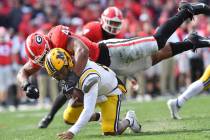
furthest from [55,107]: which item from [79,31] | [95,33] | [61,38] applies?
Result: [79,31]

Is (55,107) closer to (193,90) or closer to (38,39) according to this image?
(38,39)

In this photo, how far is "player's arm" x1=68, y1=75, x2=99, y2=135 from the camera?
6480 mm

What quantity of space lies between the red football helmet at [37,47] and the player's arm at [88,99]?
87 centimetres

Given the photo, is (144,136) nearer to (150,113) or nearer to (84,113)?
(84,113)

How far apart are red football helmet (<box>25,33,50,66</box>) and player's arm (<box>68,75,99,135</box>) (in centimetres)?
87

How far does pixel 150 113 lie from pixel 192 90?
65.2 inches

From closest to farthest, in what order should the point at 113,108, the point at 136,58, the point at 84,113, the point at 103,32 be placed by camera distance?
the point at 84,113
the point at 113,108
the point at 136,58
the point at 103,32

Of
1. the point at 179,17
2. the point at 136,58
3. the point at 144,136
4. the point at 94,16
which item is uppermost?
the point at 94,16

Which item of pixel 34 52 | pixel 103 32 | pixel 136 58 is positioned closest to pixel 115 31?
pixel 103 32

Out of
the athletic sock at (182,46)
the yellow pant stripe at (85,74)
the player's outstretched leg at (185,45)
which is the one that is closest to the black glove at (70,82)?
the yellow pant stripe at (85,74)

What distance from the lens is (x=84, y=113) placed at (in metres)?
6.49

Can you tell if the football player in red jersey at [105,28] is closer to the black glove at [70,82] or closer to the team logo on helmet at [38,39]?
→ the team logo on helmet at [38,39]

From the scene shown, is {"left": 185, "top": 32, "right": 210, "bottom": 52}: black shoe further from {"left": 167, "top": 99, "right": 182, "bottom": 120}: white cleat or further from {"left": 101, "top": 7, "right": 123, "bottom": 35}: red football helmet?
{"left": 101, "top": 7, "right": 123, "bottom": 35}: red football helmet

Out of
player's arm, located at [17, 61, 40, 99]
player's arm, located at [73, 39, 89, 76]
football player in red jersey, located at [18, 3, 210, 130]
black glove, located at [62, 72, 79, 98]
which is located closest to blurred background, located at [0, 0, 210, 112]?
football player in red jersey, located at [18, 3, 210, 130]
